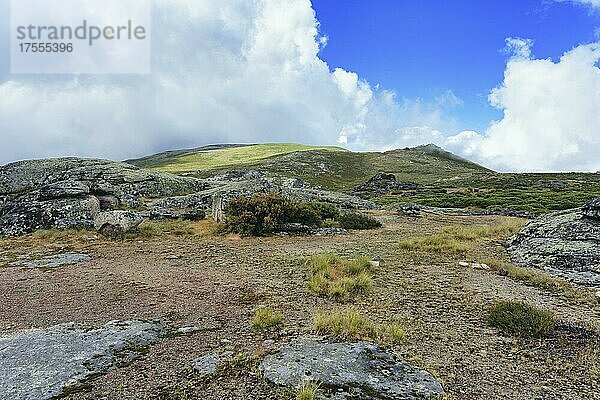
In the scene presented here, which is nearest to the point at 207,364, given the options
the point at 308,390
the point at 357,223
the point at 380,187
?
the point at 308,390

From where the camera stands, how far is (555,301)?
954 centimetres

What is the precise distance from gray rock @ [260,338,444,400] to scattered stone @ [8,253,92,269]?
11.8 m

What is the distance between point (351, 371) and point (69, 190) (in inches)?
951

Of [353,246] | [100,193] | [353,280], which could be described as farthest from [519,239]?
[100,193]

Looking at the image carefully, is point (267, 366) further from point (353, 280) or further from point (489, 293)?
point (489, 293)

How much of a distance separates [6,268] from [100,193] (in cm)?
1401

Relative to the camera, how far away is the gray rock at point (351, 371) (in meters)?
5.41

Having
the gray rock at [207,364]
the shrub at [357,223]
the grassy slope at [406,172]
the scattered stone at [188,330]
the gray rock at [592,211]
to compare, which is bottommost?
the scattered stone at [188,330]

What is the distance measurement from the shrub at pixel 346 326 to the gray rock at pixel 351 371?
45 cm

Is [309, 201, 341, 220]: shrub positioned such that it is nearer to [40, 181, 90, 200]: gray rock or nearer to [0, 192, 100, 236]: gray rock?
[0, 192, 100, 236]: gray rock

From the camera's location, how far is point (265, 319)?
7969 mm

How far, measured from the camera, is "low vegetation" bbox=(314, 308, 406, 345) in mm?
7199

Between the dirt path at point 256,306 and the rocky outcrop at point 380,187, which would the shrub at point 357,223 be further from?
the rocky outcrop at point 380,187

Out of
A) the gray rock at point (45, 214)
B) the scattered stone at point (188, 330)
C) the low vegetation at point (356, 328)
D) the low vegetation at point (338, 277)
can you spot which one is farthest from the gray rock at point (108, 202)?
the low vegetation at point (356, 328)
